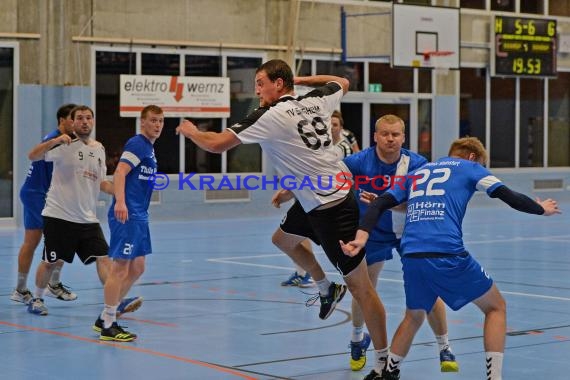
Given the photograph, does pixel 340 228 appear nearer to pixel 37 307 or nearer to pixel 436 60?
pixel 37 307

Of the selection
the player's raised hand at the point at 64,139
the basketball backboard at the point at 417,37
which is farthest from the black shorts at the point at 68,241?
the basketball backboard at the point at 417,37

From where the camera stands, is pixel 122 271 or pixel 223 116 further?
pixel 223 116

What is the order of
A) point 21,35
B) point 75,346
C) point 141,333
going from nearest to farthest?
point 75,346 → point 141,333 → point 21,35

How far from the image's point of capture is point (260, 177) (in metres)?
24.4

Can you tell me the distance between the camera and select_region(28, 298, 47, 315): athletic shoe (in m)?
10.4

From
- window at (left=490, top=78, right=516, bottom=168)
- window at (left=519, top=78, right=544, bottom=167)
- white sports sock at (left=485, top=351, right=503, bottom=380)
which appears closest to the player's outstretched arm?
white sports sock at (left=485, top=351, right=503, bottom=380)

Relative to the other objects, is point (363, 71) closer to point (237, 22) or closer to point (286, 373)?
point (237, 22)

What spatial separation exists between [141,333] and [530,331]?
11.2 feet

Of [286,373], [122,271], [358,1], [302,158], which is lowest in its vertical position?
[286,373]

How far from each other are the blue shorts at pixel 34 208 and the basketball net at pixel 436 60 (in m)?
15.3

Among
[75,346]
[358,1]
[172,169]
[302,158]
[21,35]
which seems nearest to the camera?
[302,158]

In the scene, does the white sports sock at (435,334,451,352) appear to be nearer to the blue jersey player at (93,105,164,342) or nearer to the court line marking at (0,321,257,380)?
the court line marking at (0,321,257,380)

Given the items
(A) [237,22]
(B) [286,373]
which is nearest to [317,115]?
(B) [286,373]

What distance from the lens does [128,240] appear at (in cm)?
913
